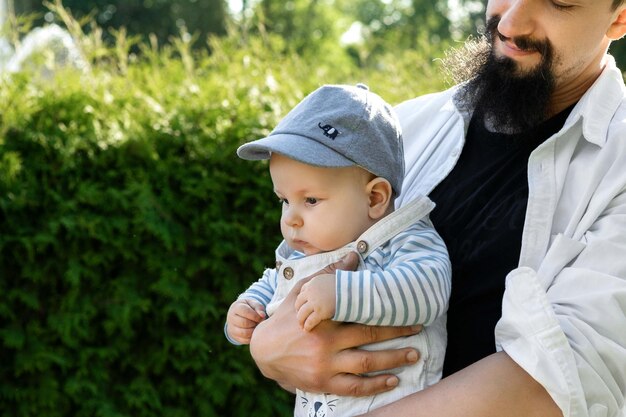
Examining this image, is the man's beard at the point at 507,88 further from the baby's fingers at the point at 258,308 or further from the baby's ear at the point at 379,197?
the baby's fingers at the point at 258,308

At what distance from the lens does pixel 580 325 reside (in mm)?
2074

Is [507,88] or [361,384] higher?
[507,88]

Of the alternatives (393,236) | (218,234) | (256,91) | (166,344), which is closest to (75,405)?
(166,344)

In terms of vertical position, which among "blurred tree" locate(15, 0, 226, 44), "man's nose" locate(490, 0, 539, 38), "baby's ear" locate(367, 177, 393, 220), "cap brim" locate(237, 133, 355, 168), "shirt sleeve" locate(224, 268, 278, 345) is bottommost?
"shirt sleeve" locate(224, 268, 278, 345)

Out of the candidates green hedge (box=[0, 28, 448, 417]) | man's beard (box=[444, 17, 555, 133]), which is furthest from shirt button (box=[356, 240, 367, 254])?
green hedge (box=[0, 28, 448, 417])

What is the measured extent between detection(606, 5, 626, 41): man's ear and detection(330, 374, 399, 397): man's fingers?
3.43ft

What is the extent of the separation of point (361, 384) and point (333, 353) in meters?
0.10

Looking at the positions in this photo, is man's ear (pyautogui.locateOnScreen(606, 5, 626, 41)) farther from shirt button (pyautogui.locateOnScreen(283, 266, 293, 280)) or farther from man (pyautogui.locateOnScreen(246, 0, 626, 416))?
shirt button (pyautogui.locateOnScreen(283, 266, 293, 280))

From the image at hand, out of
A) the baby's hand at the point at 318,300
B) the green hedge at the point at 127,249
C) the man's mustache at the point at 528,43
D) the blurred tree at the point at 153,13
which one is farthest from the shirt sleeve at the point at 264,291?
the blurred tree at the point at 153,13

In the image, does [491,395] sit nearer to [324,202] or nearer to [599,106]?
[324,202]

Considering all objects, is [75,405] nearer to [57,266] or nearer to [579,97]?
[57,266]

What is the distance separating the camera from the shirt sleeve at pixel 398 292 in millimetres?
2170

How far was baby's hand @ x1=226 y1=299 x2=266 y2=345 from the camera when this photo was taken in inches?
101

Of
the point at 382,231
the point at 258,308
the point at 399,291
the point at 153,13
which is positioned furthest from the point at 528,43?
the point at 153,13
